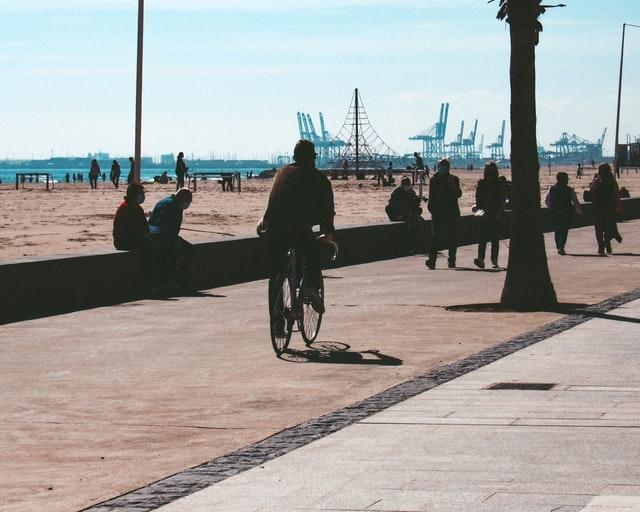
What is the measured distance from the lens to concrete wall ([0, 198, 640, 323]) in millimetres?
15047

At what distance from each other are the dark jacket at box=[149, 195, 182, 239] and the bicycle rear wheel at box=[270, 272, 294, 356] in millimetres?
6449

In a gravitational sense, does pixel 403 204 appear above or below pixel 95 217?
above

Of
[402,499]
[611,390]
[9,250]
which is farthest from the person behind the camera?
[9,250]

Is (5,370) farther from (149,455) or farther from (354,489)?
(354,489)

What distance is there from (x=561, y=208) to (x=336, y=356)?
1500cm

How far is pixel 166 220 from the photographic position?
1786 centimetres

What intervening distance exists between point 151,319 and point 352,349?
3.34m

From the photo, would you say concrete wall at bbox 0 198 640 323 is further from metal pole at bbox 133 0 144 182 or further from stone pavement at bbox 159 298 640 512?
stone pavement at bbox 159 298 640 512

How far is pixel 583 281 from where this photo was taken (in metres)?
18.6

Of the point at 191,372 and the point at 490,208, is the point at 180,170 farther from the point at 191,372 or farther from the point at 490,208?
the point at 191,372

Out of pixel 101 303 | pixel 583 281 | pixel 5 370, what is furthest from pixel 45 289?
pixel 583 281

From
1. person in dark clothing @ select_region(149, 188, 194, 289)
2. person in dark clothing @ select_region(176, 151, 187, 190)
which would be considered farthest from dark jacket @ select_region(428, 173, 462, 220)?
person in dark clothing @ select_region(176, 151, 187, 190)

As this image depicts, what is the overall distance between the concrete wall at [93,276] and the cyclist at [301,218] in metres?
4.17

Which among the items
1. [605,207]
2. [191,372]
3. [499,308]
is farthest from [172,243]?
[605,207]
